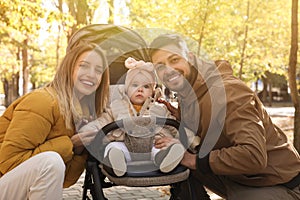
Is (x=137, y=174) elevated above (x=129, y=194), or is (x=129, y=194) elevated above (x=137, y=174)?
(x=137, y=174)

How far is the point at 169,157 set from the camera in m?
2.39

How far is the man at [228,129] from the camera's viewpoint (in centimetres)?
245

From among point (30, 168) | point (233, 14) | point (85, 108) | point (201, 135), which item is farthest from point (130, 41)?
point (233, 14)

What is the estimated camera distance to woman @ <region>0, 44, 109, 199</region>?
2.48 meters

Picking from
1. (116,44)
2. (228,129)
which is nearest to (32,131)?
(228,129)

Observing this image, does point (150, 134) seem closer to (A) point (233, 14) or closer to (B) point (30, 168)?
(B) point (30, 168)

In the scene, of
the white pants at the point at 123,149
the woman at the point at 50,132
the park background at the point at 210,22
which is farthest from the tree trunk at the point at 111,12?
the white pants at the point at 123,149

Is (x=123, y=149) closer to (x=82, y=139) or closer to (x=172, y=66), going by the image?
(x=82, y=139)

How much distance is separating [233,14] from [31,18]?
6.45 m

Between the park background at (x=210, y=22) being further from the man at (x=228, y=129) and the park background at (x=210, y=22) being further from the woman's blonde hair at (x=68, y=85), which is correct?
the man at (x=228, y=129)

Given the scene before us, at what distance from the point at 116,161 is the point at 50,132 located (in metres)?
0.53

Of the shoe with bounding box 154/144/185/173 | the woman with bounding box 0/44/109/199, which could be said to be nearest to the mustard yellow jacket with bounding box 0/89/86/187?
the woman with bounding box 0/44/109/199

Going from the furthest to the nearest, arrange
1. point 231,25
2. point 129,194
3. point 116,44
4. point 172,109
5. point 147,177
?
point 231,25 → point 129,194 → point 116,44 → point 172,109 → point 147,177

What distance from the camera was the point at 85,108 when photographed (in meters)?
2.97
